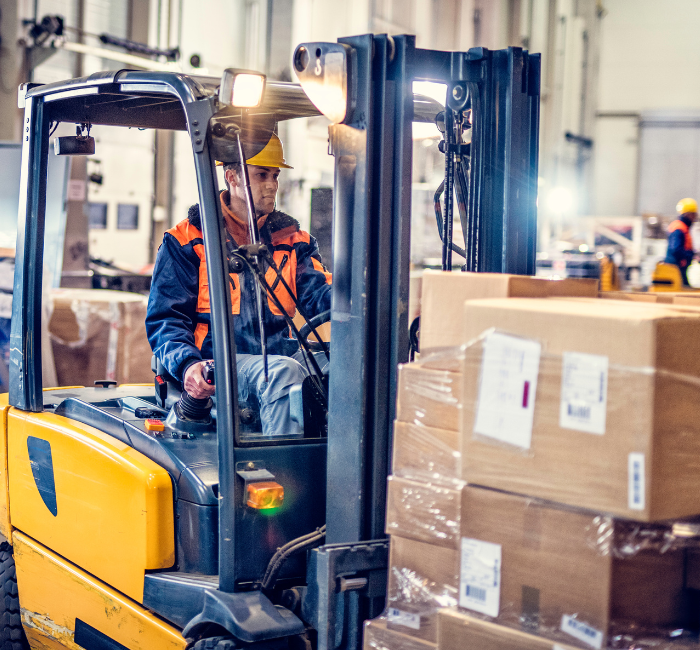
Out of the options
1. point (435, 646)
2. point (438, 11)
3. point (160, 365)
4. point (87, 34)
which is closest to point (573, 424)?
point (435, 646)

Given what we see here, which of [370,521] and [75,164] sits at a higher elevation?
[75,164]

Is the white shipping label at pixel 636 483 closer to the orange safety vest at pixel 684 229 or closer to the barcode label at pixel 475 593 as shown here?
the barcode label at pixel 475 593

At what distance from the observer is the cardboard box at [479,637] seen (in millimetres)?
1729

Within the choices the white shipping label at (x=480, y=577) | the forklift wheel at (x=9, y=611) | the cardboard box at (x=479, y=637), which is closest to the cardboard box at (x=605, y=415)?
the white shipping label at (x=480, y=577)

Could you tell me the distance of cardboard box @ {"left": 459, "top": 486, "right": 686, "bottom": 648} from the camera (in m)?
1.67

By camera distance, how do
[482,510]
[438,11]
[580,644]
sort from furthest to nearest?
[438,11] < [482,510] < [580,644]

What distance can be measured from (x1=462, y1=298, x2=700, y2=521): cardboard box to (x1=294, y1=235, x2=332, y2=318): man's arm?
1.32 metres

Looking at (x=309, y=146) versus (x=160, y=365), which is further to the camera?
(x=309, y=146)

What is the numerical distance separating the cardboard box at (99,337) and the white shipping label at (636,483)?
542 cm

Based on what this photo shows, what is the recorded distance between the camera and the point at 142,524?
246cm

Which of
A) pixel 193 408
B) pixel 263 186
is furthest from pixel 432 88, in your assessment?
pixel 193 408

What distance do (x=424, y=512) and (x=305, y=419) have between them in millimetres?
581

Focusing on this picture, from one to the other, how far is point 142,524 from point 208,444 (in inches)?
12.6

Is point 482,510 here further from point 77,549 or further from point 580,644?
point 77,549
